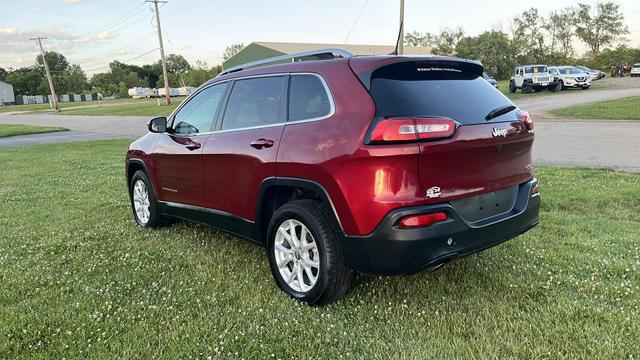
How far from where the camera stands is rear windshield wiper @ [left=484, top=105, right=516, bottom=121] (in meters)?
3.42

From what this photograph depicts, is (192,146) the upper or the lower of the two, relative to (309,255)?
upper

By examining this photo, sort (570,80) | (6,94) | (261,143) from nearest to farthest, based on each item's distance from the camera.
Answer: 1. (261,143)
2. (570,80)
3. (6,94)

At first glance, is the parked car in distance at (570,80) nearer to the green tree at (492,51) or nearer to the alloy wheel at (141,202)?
the green tree at (492,51)

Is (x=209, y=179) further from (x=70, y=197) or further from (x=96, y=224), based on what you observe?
(x=70, y=197)

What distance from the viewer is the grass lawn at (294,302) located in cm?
303

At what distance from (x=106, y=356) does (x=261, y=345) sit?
3.06ft

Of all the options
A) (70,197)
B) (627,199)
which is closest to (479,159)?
(627,199)

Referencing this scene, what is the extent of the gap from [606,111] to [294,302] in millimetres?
20387

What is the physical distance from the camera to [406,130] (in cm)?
300

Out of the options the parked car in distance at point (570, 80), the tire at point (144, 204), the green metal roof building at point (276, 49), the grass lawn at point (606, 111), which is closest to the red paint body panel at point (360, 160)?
the tire at point (144, 204)

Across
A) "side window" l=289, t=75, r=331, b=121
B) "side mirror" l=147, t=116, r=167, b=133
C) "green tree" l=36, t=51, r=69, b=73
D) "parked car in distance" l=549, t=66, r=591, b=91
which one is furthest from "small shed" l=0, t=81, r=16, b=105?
"side window" l=289, t=75, r=331, b=121

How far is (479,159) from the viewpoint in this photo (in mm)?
3262

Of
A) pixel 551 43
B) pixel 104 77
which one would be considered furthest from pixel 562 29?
pixel 104 77

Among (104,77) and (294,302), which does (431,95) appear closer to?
(294,302)
